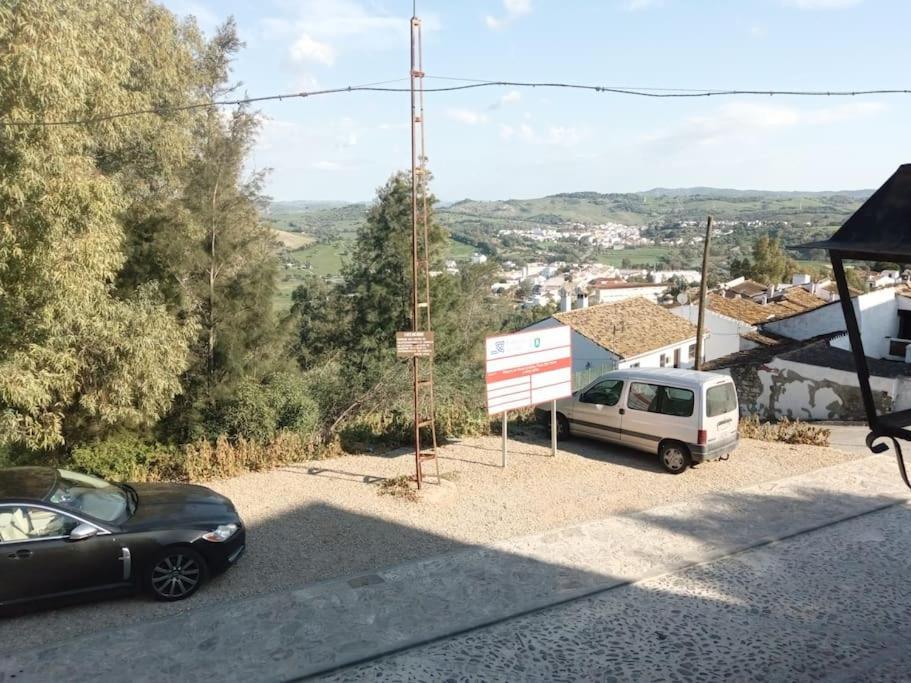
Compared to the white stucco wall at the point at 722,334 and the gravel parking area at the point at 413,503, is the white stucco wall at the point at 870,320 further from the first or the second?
the gravel parking area at the point at 413,503

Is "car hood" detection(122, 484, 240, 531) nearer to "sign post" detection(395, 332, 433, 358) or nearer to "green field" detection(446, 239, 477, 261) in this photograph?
"sign post" detection(395, 332, 433, 358)

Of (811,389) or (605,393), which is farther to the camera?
(811,389)

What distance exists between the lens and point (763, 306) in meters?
37.0

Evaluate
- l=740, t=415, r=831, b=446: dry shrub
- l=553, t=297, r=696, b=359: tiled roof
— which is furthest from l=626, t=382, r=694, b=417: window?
l=553, t=297, r=696, b=359: tiled roof

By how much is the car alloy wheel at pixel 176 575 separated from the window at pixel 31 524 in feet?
2.96

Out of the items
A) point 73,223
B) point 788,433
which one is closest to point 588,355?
point 788,433

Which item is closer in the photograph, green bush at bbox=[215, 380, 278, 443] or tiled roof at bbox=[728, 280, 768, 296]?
green bush at bbox=[215, 380, 278, 443]

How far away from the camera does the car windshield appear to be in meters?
6.47

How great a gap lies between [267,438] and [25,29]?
7.06 metres

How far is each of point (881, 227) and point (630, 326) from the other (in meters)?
29.1

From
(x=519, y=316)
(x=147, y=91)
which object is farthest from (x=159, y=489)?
(x=519, y=316)

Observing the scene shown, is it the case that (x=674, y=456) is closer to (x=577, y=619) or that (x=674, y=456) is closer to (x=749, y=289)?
(x=577, y=619)

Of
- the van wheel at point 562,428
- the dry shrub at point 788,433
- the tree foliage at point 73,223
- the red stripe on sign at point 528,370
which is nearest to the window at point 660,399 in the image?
the red stripe on sign at point 528,370

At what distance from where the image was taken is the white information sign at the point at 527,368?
1026 cm
